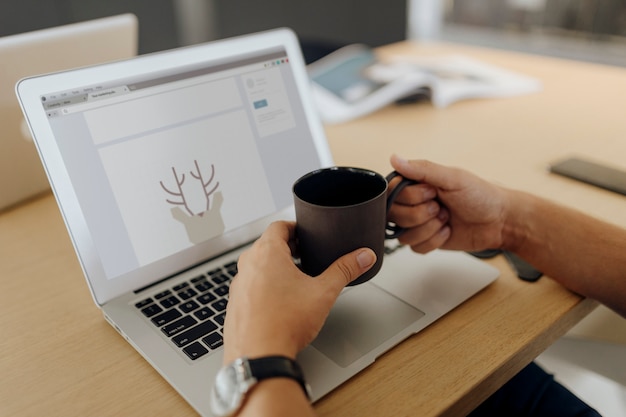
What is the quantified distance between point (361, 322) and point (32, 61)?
692mm

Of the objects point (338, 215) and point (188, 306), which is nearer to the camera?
point (338, 215)

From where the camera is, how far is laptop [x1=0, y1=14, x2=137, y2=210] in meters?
0.89

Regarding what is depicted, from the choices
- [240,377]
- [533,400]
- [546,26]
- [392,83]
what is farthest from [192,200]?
[546,26]

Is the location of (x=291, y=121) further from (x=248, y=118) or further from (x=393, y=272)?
(x=393, y=272)

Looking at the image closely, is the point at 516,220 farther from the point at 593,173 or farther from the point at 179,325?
the point at 179,325

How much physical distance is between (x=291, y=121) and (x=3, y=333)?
1.66 feet

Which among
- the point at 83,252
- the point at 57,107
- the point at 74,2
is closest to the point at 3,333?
the point at 83,252

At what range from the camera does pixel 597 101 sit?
1460mm

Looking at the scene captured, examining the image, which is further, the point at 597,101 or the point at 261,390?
the point at 597,101

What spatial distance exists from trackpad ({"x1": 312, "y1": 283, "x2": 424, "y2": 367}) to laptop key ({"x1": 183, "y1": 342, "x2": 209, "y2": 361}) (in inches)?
5.0

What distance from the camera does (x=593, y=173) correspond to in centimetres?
104

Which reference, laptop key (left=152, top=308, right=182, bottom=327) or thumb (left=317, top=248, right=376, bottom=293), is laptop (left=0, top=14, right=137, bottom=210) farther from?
thumb (left=317, top=248, right=376, bottom=293)

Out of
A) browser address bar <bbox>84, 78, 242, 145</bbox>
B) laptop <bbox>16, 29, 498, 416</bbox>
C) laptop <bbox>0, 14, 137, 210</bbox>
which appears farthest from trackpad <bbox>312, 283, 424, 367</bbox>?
laptop <bbox>0, 14, 137, 210</bbox>

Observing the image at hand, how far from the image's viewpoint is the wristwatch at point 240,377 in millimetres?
504
